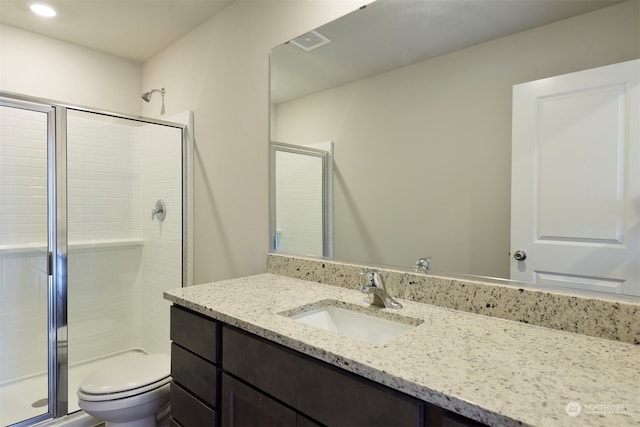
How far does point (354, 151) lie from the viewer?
147cm

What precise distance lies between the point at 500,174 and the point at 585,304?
1.38 feet

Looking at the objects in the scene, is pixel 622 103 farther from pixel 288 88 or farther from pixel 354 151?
pixel 288 88

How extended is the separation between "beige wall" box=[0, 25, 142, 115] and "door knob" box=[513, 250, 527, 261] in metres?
2.85

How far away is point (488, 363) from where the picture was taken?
0.72 meters

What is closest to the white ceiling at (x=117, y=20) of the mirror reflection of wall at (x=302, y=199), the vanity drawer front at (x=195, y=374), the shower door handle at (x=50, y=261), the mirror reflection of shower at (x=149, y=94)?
the mirror reflection of shower at (x=149, y=94)

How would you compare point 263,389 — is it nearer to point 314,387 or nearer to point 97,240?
point 314,387

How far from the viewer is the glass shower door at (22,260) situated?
2.03m

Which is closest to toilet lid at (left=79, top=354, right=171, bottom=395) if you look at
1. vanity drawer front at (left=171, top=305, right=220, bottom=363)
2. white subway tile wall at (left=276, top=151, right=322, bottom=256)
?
vanity drawer front at (left=171, top=305, right=220, bottom=363)

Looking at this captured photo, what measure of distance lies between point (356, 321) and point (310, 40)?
123 cm

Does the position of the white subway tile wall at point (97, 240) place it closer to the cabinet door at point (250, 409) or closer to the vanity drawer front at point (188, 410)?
the vanity drawer front at point (188, 410)

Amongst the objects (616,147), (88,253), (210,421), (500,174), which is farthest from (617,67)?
(88,253)

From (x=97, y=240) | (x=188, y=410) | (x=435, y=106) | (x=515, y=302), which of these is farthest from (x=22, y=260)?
(x=515, y=302)

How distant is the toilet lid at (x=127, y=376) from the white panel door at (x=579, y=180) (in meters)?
1.60

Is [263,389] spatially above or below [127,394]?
above
